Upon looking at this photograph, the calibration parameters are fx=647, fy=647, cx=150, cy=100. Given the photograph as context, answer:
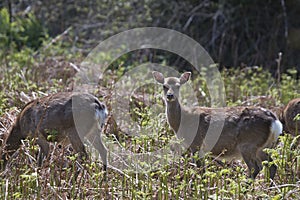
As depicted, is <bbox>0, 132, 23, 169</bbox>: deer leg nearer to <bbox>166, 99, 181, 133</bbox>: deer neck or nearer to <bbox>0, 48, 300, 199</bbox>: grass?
<bbox>0, 48, 300, 199</bbox>: grass

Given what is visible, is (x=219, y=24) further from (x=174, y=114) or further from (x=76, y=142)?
(x=76, y=142)

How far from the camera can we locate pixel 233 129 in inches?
319

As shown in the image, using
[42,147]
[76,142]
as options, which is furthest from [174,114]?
[42,147]

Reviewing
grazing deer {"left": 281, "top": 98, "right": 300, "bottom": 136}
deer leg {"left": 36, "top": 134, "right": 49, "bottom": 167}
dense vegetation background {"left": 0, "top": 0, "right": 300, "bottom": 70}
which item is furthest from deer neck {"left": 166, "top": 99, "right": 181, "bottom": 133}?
dense vegetation background {"left": 0, "top": 0, "right": 300, "bottom": 70}

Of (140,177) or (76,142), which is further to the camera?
(76,142)

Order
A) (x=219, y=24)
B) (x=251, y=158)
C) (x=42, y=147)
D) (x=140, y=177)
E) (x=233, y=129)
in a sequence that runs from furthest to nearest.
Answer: (x=219, y=24), (x=233, y=129), (x=42, y=147), (x=251, y=158), (x=140, y=177)

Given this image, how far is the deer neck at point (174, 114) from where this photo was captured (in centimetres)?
864

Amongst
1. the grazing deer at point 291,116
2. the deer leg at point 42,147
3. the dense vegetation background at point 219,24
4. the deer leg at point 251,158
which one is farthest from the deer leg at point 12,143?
the dense vegetation background at point 219,24

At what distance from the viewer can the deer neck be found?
8.64 meters

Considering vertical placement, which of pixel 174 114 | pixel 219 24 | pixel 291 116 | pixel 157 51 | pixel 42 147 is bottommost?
pixel 157 51

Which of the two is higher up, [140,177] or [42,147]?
[140,177]

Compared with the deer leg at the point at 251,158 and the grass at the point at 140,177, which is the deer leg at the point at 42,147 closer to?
the grass at the point at 140,177

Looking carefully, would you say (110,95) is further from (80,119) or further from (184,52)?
(184,52)

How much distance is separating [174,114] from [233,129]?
929 millimetres
